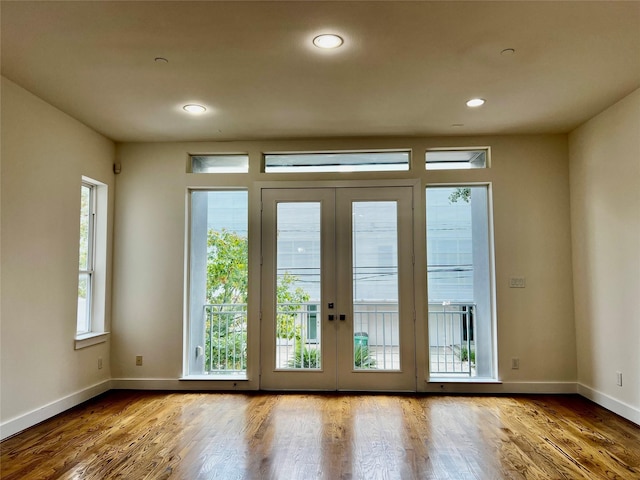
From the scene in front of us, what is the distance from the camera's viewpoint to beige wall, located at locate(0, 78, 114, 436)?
3.16 metres

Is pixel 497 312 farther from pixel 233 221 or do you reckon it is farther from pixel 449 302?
pixel 233 221

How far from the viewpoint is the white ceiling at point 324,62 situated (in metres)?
2.33

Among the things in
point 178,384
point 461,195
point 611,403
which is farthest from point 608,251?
point 178,384

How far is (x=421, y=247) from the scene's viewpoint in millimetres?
4445

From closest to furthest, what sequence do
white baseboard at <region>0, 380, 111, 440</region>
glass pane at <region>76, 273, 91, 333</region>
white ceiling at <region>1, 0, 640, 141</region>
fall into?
white ceiling at <region>1, 0, 640, 141</region> < white baseboard at <region>0, 380, 111, 440</region> < glass pane at <region>76, 273, 91, 333</region>

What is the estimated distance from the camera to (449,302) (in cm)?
449

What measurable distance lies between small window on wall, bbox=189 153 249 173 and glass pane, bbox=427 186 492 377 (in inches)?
86.8

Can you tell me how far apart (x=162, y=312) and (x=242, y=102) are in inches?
95.0

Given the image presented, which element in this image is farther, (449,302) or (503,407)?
(449,302)

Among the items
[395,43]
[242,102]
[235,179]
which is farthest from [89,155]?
[395,43]

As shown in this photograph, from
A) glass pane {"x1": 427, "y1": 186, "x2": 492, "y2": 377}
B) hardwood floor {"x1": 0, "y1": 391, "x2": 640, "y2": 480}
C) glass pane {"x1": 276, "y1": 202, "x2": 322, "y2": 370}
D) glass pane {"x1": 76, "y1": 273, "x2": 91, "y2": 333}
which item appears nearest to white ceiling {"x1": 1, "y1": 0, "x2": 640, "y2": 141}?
glass pane {"x1": 276, "y1": 202, "x2": 322, "y2": 370}

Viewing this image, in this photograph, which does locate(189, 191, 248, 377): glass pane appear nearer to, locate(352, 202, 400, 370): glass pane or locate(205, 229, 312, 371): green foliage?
locate(205, 229, 312, 371): green foliage

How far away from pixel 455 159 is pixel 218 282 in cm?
295

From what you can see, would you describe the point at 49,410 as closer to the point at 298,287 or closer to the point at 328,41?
the point at 298,287
